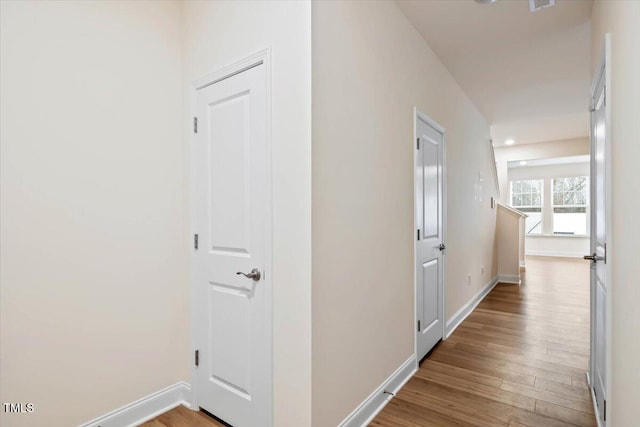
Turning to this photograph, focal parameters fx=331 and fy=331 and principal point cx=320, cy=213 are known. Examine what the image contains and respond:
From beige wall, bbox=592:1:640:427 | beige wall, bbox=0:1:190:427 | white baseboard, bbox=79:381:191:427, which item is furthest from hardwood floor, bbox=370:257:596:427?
beige wall, bbox=0:1:190:427

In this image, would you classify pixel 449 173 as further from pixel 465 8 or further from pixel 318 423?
pixel 318 423

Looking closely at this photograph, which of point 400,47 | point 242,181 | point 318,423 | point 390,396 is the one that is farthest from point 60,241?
point 400,47

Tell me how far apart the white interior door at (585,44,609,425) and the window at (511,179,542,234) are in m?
8.67

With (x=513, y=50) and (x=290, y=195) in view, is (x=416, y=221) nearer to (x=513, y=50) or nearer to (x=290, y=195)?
(x=290, y=195)

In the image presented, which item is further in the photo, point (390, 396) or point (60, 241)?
point (390, 396)

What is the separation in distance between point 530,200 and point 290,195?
10530 mm

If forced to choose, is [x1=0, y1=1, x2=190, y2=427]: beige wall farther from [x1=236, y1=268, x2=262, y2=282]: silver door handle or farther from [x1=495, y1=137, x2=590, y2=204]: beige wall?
[x1=495, y1=137, x2=590, y2=204]: beige wall

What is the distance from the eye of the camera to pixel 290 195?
1.66m

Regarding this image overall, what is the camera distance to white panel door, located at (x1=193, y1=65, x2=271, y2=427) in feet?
5.86

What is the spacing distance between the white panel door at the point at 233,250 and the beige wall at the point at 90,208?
232mm

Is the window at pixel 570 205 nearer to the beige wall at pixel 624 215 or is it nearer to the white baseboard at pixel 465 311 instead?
the white baseboard at pixel 465 311

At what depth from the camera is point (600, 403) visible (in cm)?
198

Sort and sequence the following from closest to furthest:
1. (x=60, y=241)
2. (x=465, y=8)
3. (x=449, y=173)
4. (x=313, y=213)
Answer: (x=313, y=213) < (x=60, y=241) < (x=465, y=8) < (x=449, y=173)

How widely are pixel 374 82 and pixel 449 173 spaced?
180 cm
